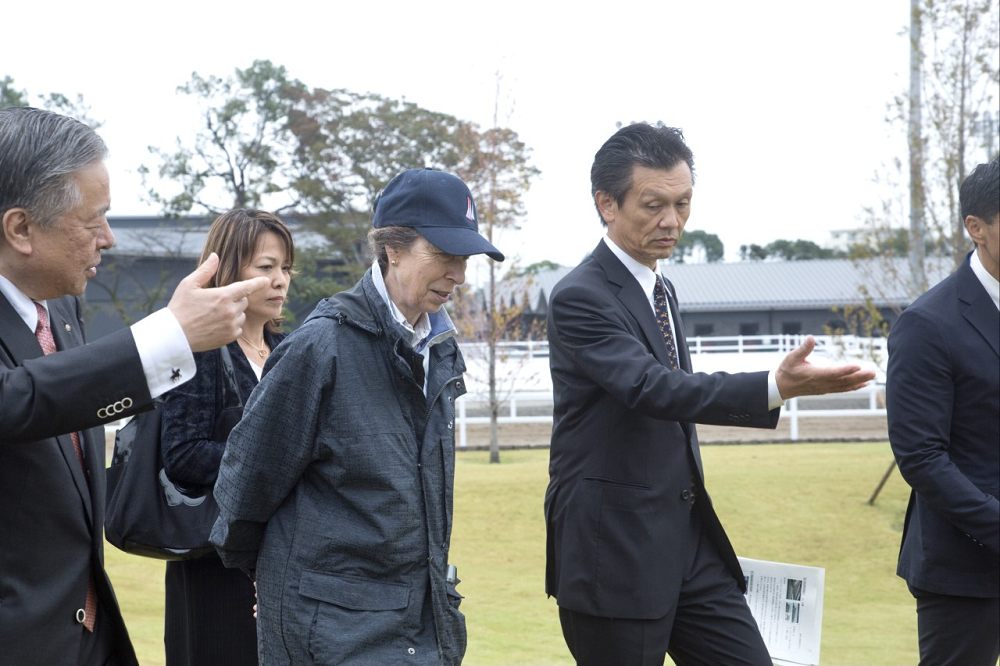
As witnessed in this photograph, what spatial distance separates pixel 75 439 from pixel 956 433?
2394mm

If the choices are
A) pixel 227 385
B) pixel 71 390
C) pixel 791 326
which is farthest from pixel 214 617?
pixel 791 326

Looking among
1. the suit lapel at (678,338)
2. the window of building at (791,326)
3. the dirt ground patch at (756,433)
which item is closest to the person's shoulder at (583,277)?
the suit lapel at (678,338)

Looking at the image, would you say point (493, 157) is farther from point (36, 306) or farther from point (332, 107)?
point (36, 306)

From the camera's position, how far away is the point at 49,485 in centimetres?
203

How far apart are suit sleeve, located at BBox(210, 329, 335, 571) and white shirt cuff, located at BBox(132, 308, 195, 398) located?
0.54 m

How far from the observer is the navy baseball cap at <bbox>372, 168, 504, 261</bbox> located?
8.31 ft

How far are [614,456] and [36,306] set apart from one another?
1.65 m

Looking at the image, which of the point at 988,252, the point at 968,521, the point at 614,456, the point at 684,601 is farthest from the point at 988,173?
the point at 684,601

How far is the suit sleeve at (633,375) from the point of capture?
A: 271cm

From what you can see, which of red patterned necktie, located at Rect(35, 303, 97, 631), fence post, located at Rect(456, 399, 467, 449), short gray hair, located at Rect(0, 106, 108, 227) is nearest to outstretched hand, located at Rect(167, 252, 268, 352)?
short gray hair, located at Rect(0, 106, 108, 227)

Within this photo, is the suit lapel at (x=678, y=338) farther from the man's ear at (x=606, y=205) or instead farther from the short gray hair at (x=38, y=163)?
the short gray hair at (x=38, y=163)

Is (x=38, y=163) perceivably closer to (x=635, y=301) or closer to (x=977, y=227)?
(x=635, y=301)

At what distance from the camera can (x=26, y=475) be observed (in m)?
1.99

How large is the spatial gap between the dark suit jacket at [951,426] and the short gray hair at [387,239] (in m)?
1.52
